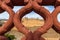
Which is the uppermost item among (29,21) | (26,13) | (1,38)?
(26,13)

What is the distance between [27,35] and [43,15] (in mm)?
150

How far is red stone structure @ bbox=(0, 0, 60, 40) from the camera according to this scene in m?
1.09

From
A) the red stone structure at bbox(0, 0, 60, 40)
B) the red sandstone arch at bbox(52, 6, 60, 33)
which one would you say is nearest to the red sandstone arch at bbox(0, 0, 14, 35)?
the red stone structure at bbox(0, 0, 60, 40)

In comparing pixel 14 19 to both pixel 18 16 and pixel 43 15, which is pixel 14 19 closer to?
pixel 18 16

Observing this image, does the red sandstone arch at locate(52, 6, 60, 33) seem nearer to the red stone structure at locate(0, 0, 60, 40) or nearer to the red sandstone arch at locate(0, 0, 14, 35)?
the red stone structure at locate(0, 0, 60, 40)

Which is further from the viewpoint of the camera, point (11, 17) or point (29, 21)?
point (29, 21)

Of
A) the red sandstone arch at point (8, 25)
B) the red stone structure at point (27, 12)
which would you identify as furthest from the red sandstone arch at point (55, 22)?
the red sandstone arch at point (8, 25)

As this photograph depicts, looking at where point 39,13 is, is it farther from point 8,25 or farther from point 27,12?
point 8,25

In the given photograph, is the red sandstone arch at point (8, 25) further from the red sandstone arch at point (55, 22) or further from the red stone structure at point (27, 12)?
the red sandstone arch at point (55, 22)

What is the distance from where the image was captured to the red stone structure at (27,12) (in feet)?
3.57

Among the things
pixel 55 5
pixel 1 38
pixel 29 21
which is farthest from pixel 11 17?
pixel 29 21

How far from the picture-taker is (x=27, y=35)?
1.08m

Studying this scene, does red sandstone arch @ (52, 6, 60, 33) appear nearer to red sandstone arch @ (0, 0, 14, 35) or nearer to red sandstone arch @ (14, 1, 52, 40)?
red sandstone arch @ (14, 1, 52, 40)

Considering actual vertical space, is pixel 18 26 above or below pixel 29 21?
above
